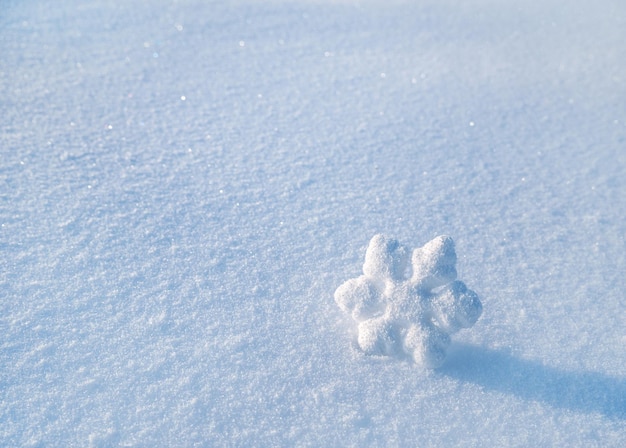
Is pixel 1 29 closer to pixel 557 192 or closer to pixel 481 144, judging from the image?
pixel 481 144

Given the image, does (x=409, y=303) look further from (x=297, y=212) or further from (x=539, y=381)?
(x=297, y=212)

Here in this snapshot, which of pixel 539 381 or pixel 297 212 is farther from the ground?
pixel 297 212

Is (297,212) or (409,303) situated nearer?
(409,303)

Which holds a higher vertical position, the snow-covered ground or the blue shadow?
the snow-covered ground

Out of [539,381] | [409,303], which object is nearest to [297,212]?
[409,303]

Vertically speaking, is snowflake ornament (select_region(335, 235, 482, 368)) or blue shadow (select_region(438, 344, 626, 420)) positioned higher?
snowflake ornament (select_region(335, 235, 482, 368))
